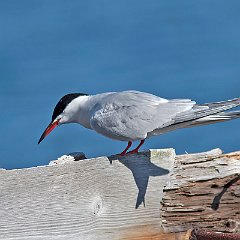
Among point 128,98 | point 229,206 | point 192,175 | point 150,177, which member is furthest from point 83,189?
point 128,98

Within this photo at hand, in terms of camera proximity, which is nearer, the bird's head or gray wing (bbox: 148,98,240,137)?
gray wing (bbox: 148,98,240,137)

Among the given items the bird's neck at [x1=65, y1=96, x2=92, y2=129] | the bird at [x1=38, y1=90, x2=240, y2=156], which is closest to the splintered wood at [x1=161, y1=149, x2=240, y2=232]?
the bird at [x1=38, y1=90, x2=240, y2=156]

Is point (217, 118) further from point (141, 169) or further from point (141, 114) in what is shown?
point (141, 169)

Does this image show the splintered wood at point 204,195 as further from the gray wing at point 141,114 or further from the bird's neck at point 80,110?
the bird's neck at point 80,110

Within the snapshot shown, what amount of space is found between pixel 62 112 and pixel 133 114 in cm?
124

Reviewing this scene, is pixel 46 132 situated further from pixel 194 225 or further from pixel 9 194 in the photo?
pixel 194 225

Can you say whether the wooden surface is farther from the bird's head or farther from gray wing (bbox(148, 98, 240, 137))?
the bird's head

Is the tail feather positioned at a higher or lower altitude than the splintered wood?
higher

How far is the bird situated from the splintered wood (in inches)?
22.1

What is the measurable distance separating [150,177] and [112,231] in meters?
0.31

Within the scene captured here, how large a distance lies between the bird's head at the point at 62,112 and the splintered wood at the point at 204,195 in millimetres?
2292

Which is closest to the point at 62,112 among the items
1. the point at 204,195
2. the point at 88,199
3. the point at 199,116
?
the point at 199,116

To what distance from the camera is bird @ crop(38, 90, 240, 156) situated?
3.54 m

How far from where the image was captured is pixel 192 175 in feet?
9.07
